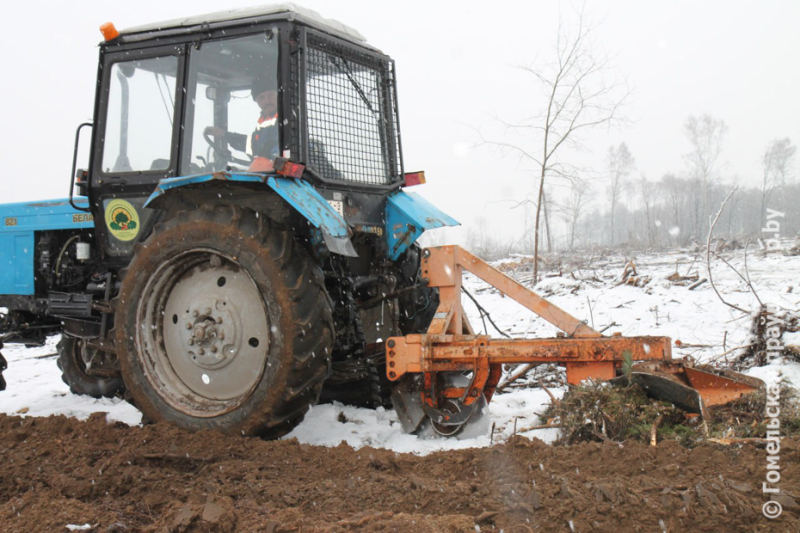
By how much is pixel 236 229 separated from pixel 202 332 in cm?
70

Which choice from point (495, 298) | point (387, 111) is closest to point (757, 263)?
point (495, 298)

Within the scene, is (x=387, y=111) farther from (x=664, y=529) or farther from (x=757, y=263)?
(x=757, y=263)

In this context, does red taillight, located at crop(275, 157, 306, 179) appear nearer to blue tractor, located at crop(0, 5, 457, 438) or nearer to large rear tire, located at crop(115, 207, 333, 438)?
blue tractor, located at crop(0, 5, 457, 438)

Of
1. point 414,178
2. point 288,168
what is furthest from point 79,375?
point 414,178

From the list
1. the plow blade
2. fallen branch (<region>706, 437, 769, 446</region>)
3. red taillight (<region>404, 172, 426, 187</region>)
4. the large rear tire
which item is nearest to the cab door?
the large rear tire

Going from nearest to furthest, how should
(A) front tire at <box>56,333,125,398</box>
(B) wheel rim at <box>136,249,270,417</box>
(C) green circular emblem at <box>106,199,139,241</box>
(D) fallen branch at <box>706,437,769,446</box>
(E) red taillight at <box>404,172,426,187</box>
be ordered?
(D) fallen branch at <box>706,437,769,446</box> → (B) wheel rim at <box>136,249,270,417</box> → (C) green circular emblem at <box>106,199,139,241</box> → (E) red taillight at <box>404,172,426,187</box> → (A) front tire at <box>56,333,125,398</box>

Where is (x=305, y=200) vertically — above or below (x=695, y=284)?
above

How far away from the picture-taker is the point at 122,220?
461 cm

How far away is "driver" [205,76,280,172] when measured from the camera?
12.8 feet

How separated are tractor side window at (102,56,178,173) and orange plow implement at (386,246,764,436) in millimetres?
2036

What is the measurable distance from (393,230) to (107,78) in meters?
2.39

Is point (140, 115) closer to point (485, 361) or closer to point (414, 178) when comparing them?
point (414, 178)

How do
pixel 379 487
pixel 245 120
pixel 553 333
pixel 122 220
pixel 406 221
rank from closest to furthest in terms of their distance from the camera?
pixel 379 487, pixel 245 120, pixel 406 221, pixel 122 220, pixel 553 333

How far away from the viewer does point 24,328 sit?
204 inches
